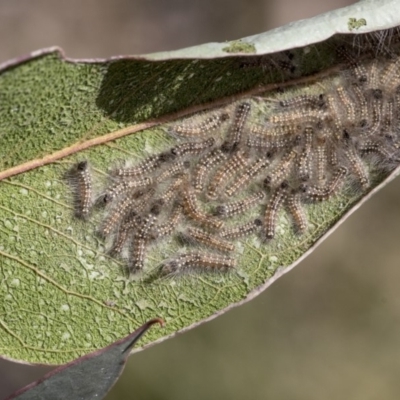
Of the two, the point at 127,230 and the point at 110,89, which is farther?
the point at 127,230

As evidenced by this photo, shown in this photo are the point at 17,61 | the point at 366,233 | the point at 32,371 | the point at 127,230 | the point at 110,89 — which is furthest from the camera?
the point at 366,233

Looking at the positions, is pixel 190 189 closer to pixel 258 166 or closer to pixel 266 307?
pixel 258 166

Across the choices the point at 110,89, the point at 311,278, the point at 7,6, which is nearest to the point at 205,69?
the point at 110,89

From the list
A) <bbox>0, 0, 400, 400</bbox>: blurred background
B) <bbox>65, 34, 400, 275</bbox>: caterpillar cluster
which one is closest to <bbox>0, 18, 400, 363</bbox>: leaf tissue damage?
<bbox>65, 34, 400, 275</bbox>: caterpillar cluster

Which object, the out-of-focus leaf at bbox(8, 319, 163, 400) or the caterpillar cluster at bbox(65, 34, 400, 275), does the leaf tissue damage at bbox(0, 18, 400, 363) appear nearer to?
the caterpillar cluster at bbox(65, 34, 400, 275)

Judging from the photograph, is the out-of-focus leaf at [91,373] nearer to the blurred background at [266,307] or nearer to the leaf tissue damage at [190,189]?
the leaf tissue damage at [190,189]

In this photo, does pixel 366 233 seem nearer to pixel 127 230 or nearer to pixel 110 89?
pixel 127 230
